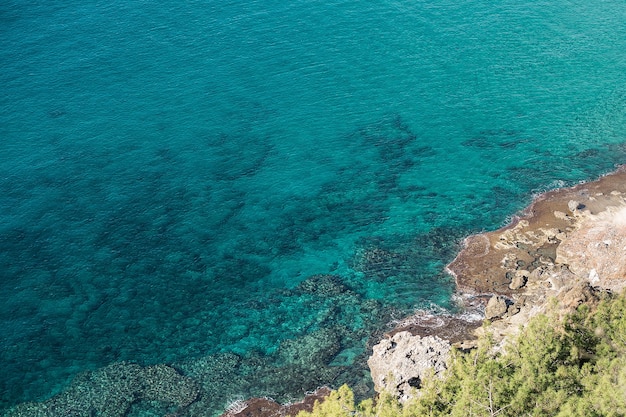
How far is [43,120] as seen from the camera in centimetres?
7481

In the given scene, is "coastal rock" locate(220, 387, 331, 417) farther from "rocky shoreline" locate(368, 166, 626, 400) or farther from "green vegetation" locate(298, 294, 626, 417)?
"green vegetation" locate(298, 294, 626, 417)

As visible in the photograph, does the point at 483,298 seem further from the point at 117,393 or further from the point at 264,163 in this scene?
the point at 117,393

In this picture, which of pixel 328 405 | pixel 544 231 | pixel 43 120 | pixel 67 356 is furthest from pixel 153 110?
pixel 328 405

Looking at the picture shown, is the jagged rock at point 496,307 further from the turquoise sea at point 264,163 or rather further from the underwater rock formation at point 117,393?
the underwater rock formation at point 117,393

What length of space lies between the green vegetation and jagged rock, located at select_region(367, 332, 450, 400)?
33.5 feet

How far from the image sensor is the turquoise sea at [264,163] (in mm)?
49875

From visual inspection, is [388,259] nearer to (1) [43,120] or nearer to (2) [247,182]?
(2) [247,182]

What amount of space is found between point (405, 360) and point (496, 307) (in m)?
10.2

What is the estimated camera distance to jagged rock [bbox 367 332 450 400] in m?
40.4

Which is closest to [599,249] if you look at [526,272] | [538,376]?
[526,272]

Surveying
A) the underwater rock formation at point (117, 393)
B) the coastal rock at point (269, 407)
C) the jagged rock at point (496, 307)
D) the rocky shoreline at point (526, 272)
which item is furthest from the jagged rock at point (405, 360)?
the underwater rock formation at point (117, 393)

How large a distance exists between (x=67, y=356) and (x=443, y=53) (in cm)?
6159

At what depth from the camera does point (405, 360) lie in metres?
41.9

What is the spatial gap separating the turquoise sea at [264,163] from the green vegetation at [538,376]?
623 inches
